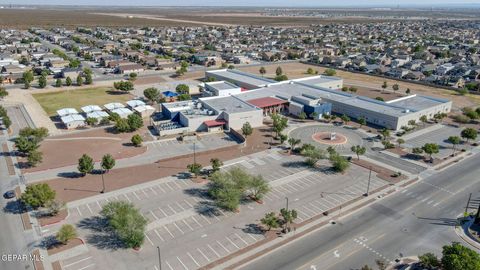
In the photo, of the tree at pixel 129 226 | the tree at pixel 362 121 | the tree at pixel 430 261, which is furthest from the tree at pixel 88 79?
the tree at pixel 430 261

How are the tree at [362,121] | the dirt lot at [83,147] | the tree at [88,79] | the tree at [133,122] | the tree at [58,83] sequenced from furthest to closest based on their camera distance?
the tree at [88,79] → the tree at [58,83] → the tree at [362,121] → the tree at [133,122] → the dirt lot at [83,147]

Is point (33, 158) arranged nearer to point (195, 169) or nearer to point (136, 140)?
point (136, 140)

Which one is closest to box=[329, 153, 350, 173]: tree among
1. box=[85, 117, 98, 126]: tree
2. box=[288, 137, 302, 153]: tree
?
box=[288, 137, 302, 153]: tree

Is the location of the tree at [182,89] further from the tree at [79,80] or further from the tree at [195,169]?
the tree at [195,169]

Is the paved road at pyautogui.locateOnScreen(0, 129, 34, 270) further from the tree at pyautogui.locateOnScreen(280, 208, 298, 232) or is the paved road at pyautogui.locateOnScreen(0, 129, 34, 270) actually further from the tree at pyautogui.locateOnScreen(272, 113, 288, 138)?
the tree at pyautogui.locateOnScreen(272, 113, 288, 138)

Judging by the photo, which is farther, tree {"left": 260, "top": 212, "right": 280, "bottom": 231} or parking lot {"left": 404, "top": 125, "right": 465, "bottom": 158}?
parking lot {"left": 404, "top": 125, "right": 465, "bottom": 158}

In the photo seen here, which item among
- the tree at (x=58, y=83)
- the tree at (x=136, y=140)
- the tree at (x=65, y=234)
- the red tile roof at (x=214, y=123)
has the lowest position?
the tree at (x=65, y=234)

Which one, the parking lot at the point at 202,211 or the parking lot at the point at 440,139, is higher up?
the parking lot at the point at 440,139

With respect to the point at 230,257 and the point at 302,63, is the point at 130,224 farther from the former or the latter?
the point at 302,63
